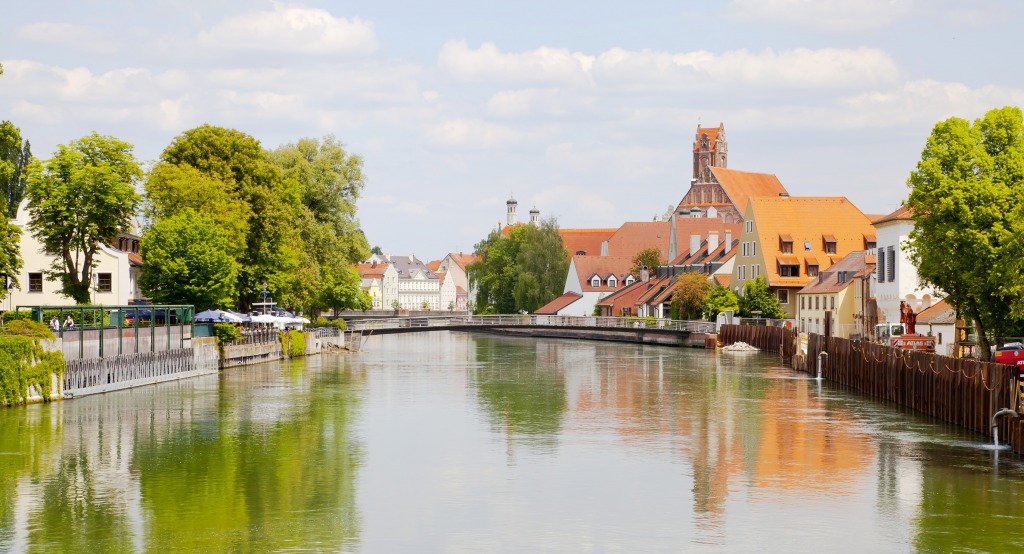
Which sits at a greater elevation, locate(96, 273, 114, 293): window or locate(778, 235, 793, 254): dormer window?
locate(778, 235, 793, 254): dormer window

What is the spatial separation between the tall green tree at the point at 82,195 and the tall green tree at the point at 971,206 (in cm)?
4104

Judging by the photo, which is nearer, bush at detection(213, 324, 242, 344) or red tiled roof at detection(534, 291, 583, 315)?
bush at detection(213, 324, 242, 344)

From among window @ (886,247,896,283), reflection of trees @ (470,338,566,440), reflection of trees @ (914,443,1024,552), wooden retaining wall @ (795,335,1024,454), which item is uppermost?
window @ (886,247,896,283)

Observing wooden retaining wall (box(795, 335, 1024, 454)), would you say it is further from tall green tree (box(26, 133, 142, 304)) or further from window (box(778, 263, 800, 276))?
window (box(778, 263, 800, 276))

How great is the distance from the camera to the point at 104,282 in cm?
8744

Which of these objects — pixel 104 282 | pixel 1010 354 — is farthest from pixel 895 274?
pixel 104 282

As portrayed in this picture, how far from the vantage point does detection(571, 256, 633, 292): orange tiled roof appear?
161625mm

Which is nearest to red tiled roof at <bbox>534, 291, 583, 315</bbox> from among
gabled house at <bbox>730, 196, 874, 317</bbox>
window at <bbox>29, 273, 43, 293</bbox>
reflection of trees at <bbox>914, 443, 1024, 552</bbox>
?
gabled house at <bbox>730, 196, 874, 317</bbox>

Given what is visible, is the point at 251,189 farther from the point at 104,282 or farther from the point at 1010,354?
the point at 1010,354

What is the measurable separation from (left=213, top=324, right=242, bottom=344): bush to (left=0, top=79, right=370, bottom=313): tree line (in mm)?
1349

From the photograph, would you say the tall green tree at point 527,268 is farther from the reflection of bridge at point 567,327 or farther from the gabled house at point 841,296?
the gabled house at point 841,296

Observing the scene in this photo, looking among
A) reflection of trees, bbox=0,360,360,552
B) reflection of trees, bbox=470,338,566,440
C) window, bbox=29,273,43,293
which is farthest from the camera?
window, bbox=29,273,43,293

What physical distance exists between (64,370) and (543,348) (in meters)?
66.1

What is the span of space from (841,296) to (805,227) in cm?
2244
